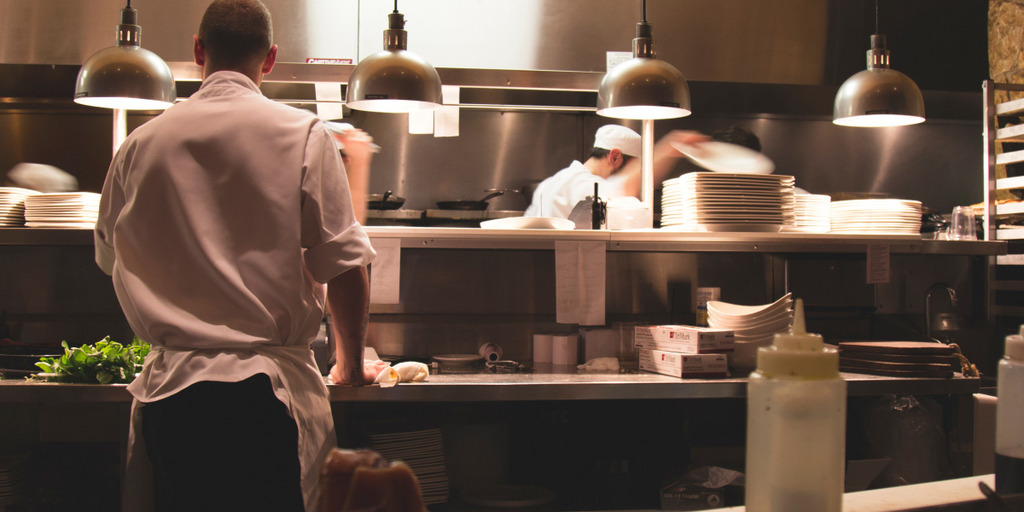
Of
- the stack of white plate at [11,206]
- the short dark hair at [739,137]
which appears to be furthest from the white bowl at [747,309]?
the stack of white plate at [11,206]

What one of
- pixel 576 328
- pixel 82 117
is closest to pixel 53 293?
pixel 82 117

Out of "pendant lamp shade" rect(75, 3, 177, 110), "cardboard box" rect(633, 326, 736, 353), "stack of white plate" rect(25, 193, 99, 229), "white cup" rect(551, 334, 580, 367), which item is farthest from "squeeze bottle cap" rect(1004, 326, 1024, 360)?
"stack of white plate" rect(25, 193, 99, 229)

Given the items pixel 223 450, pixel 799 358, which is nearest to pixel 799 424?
pixel 799 358

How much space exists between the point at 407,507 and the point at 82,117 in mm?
4494

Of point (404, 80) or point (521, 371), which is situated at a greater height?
point (404, 80)

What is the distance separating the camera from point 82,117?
14.2ft

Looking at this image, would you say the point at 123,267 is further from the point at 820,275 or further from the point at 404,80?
the point at 820,275

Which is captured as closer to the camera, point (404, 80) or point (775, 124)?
point (404, 80)

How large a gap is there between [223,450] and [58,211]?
6.78 ft

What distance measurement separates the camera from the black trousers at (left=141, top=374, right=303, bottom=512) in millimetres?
1501

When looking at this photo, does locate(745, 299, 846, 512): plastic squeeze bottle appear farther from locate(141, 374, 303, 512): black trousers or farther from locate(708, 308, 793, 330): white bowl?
locate(708, 308, 793, 330): white bowl

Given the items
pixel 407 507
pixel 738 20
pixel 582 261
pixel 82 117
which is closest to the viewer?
pixel 407 507

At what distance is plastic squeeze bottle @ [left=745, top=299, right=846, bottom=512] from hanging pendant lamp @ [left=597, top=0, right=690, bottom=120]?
1999 mm

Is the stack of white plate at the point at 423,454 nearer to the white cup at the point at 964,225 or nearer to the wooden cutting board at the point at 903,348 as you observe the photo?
the wooden cutting board at the point at 903,348
